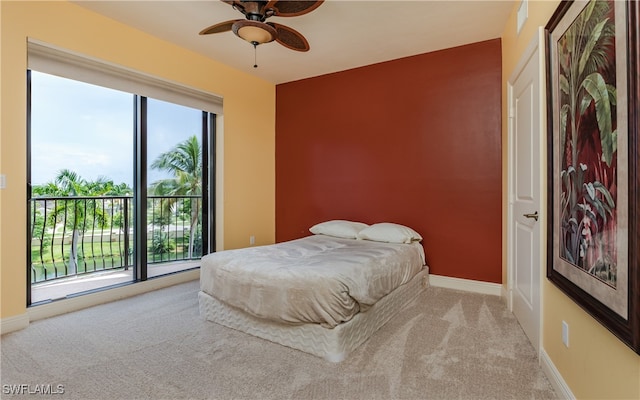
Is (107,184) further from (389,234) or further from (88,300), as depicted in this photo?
(389,234)

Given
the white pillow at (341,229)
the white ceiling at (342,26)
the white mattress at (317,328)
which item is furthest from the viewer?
the white pillow at (341,229)

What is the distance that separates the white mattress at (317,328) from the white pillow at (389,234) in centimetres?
62

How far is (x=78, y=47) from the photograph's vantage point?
2852mm

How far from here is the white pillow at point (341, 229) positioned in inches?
149

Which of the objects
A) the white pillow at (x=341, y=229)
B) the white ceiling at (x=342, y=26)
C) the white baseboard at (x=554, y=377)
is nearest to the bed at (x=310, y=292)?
the white pillow at (x=341, y=229)

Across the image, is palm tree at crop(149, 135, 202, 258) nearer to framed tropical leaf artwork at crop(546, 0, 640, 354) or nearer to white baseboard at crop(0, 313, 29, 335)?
white baseboard at crop(0, 313, 29, 335)

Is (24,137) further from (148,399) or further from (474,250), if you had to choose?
(474,250)

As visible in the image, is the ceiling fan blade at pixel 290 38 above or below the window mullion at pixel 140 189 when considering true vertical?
above

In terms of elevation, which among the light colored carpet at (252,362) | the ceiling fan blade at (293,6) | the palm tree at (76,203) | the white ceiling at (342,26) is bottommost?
the light colored carpet at (252,362)

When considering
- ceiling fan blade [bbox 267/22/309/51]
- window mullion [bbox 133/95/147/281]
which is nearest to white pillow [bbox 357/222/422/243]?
ceiling fan blade [bbox 267/22/309/51]

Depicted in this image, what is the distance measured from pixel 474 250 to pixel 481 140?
120cm

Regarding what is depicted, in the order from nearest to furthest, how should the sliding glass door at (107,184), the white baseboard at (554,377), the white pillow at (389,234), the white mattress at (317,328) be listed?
the white baseboard at (554,377) < the white mattress at (317,328) < the sliding glass door at (107,184) < the white pillow at (389,234)

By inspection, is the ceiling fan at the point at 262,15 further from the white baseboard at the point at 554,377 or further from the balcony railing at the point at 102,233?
the white baseboard at the point at 554,377

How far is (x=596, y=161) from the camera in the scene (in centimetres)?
131
